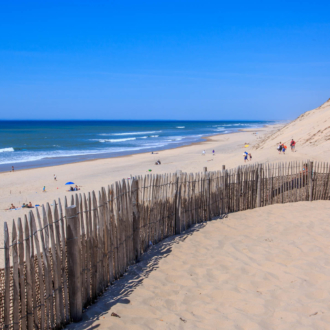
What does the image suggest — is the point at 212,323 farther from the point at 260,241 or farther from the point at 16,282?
the point at 260,241

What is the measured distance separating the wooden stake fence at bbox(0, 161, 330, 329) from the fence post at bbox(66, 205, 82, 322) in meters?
0.01

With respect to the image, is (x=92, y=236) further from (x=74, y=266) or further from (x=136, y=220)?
(x=136, y=220)

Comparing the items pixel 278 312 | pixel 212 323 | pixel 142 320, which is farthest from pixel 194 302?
pixel 278 312

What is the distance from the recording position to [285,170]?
28.9 ft

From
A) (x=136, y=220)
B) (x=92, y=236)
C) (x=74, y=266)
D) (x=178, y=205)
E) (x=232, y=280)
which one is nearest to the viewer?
(x=74, y=266)

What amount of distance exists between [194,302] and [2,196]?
44.6 feet

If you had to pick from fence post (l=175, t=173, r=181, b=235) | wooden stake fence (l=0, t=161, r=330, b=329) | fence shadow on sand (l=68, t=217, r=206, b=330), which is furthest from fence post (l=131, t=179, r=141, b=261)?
fence post (l=175, t=173, r=181, b=235)

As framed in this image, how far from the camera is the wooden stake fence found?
278 centimetres

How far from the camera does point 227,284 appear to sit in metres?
4.18

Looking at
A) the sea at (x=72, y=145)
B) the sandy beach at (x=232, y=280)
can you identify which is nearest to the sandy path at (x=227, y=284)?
the sandy beach at (x=232, y=280)

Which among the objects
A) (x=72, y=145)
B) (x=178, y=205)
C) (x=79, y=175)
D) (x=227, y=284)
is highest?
(x=178, y=205)

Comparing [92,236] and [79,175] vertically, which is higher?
[92,236]

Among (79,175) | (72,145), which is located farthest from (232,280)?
(72,145)

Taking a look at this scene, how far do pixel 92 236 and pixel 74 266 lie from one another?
445 mm
